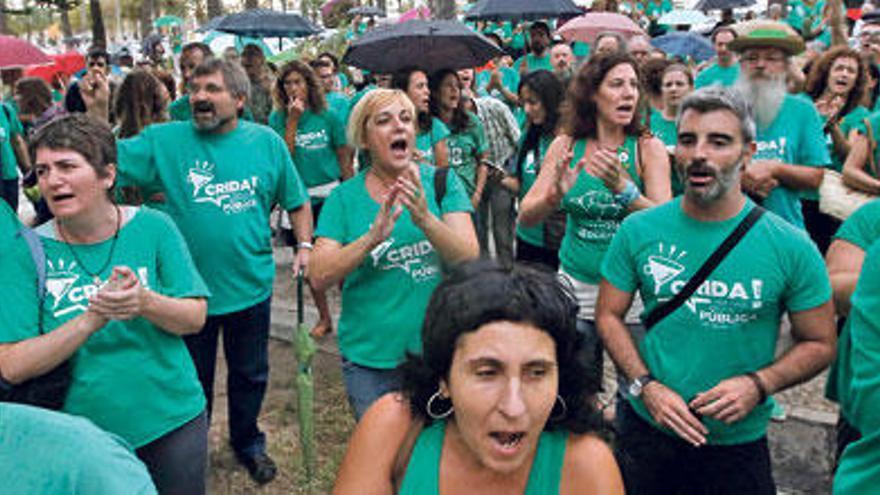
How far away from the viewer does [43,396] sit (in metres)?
2.79

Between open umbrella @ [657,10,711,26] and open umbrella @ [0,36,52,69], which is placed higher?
open umbrella @ [657,10,711,26]

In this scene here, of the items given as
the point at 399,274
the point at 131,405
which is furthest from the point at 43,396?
the point at 399,274


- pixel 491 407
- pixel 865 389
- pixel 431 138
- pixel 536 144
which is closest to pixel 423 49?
pixel 431 138

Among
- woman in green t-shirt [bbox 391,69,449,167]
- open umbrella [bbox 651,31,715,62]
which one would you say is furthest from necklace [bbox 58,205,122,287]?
open umbrella [bbox 651,31,715,62]

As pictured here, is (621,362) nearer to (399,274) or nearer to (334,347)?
(399,274)

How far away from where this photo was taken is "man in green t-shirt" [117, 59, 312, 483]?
13.8 feet

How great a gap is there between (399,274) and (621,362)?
0.96m

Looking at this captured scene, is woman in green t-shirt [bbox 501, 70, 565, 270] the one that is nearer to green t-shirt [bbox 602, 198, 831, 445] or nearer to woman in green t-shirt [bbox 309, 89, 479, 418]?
woman in green t-shirt [bbox 309, 89, 479, 418]

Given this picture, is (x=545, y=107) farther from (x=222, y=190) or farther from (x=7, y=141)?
(x=7, y=141)

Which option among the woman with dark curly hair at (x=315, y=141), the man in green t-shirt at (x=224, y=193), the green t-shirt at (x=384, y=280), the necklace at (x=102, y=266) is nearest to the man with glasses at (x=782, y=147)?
the green t-shirt at (x=384, y=280)

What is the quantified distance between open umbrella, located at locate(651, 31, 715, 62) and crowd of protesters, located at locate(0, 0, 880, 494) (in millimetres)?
4641

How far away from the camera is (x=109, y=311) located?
2686 millimetres

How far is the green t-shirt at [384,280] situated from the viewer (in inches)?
135

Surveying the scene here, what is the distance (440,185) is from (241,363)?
165cm
